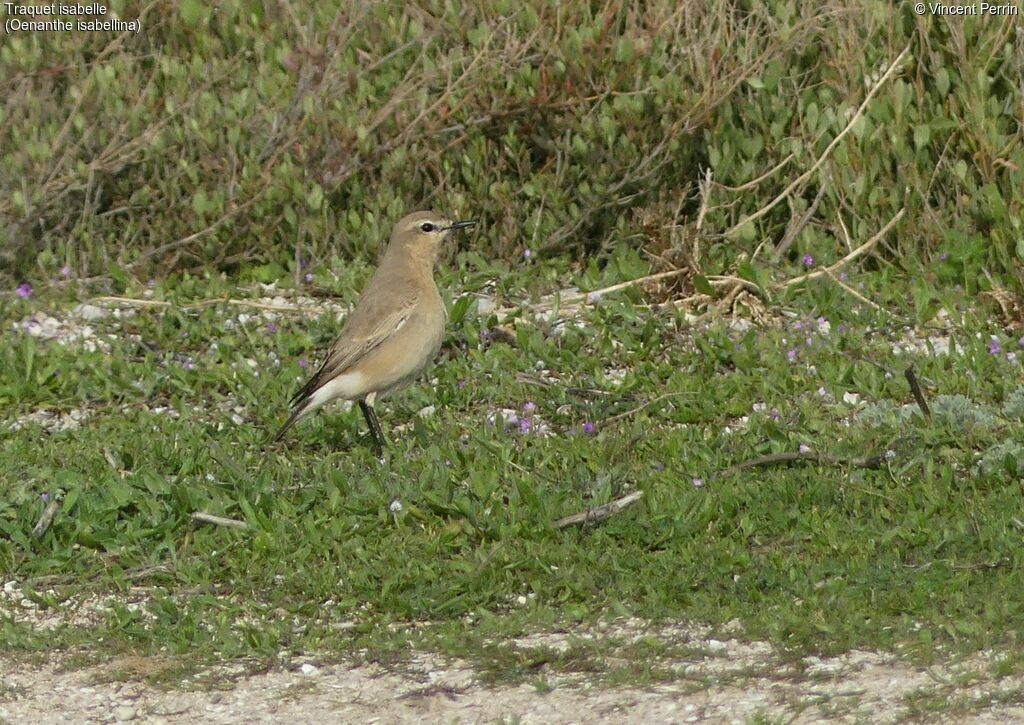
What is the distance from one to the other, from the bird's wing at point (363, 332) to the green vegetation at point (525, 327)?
415 millimetres

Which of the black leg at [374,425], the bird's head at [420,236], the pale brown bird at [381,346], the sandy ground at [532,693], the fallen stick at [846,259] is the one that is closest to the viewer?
the sandy ground at [532,693]

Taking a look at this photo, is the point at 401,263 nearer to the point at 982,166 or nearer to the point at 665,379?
the point at 665,379

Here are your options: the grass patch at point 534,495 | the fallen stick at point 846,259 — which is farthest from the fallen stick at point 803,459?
the fallen stick at point 846,259

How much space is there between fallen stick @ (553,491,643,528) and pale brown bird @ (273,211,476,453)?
162 centimetres

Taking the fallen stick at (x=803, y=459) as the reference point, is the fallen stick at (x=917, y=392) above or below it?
above

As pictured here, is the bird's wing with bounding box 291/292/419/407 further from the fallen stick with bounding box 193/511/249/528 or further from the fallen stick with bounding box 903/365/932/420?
the fallen stick with bounding box 903/365/932/420

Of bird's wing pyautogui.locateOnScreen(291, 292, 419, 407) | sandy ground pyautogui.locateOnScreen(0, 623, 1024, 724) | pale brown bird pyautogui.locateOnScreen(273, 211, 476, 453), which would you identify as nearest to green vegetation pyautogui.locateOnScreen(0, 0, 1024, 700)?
sandy ground pyautogui.locateOnScreen(0, 623, 1024, 724)

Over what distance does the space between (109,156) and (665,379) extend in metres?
4.17

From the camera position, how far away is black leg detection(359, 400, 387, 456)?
30.1ft

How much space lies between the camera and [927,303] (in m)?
10.7

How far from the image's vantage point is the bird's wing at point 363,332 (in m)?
9.32

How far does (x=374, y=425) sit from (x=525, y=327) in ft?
5.14

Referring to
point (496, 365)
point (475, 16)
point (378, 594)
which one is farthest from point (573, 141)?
point (378, 594)

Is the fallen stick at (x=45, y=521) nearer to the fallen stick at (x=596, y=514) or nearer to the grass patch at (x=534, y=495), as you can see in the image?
the grass patch at (x=534, y=495)
